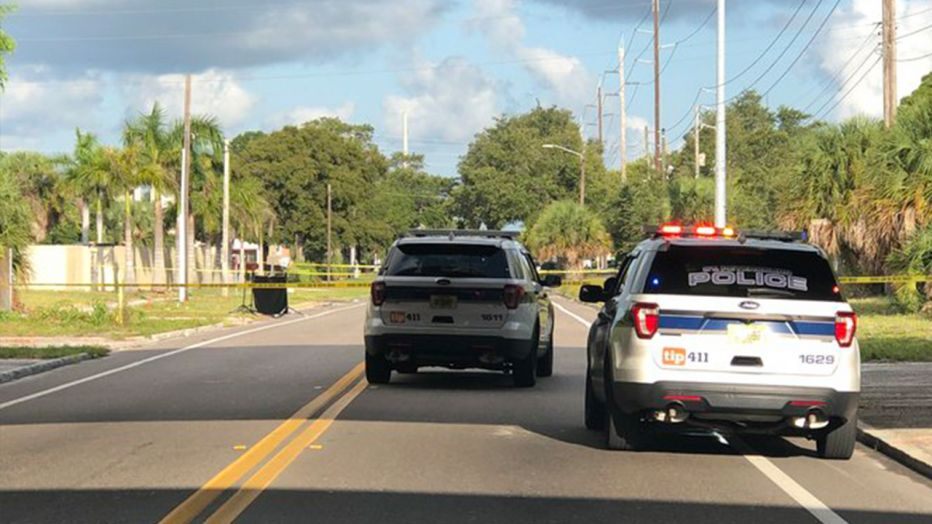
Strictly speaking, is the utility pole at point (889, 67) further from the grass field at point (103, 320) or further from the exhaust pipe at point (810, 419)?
the exhaust pipe at point (810, 419)

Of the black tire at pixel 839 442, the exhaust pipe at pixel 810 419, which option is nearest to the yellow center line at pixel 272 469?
the exhaust pipe at pixel 810 419

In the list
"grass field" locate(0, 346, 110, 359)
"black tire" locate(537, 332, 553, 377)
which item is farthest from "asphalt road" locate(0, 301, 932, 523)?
"grass field" locate(0, 346, 110, 359)

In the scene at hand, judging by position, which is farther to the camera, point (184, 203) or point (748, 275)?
point (184, 203)

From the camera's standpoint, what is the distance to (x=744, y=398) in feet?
30.2

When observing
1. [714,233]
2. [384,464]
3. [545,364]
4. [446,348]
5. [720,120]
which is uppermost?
[720,120]

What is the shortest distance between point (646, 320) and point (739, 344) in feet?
2.37

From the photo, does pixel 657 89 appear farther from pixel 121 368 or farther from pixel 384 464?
pixel 384 464

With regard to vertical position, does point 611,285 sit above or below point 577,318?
above

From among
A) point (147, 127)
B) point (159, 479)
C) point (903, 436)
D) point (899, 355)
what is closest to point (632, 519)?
point (159, 479)

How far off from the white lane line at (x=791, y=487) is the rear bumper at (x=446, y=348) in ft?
12.9

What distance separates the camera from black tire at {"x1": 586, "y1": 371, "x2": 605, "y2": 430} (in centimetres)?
1120

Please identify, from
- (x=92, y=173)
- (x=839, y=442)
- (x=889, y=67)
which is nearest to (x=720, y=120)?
(x=889, y=67)

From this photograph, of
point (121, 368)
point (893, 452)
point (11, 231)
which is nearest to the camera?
point (893, 452)

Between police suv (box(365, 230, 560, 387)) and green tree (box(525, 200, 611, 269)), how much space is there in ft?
159
